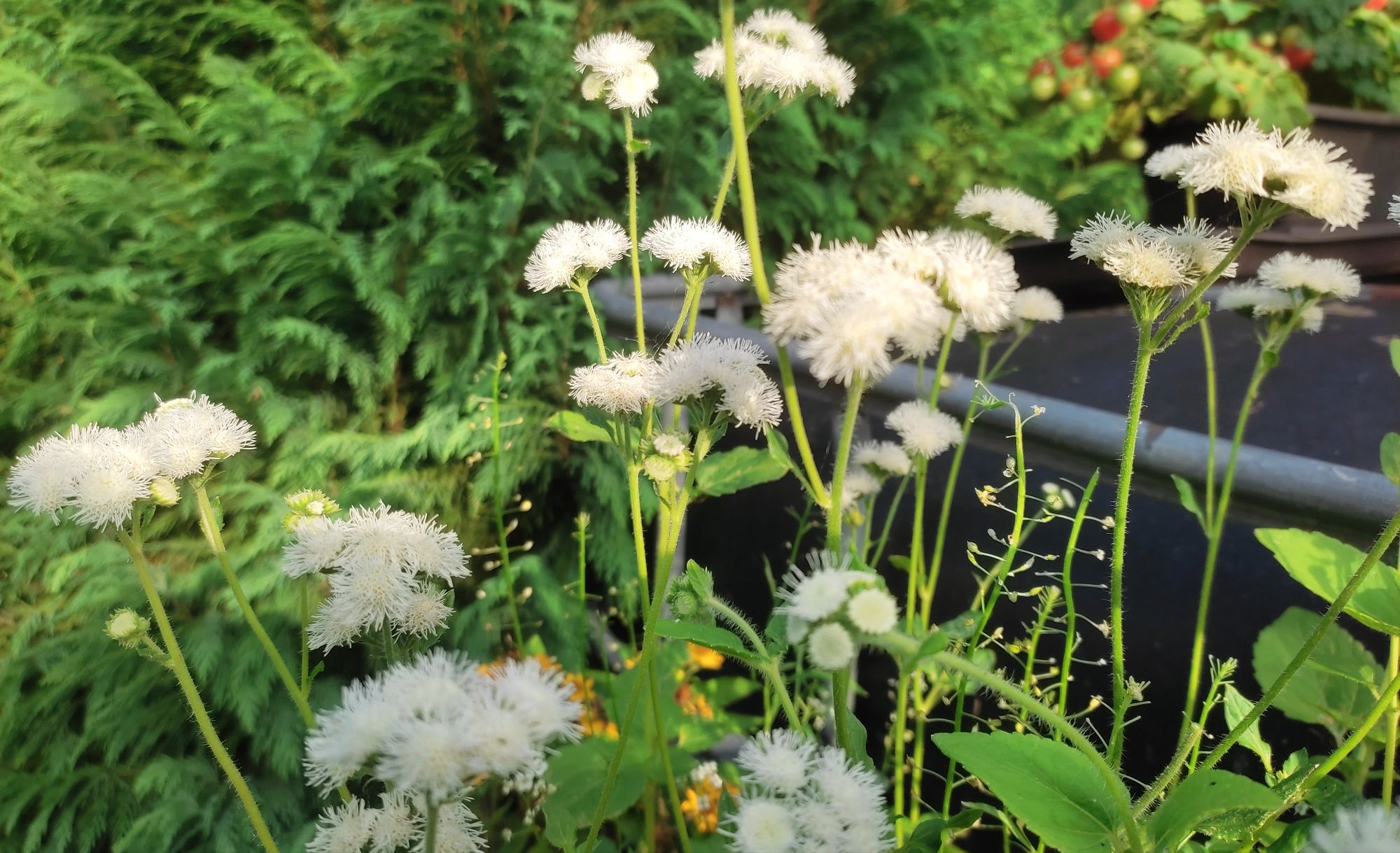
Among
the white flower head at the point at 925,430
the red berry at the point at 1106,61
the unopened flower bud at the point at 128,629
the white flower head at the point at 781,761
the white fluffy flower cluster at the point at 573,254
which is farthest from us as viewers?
the red berry at the point at 1106,61

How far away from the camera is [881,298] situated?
38 centimetres

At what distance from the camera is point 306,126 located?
1.34 metres

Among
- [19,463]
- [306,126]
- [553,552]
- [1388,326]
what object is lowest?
[553,552]

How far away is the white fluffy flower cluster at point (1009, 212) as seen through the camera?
0.67 m

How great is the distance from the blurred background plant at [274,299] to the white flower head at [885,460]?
20.1 inches

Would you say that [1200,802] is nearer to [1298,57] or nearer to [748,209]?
[748,209]

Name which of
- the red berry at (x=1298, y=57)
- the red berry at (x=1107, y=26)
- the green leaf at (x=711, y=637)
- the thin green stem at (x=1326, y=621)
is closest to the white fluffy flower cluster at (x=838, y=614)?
the green leaf at (x=711, y=637)

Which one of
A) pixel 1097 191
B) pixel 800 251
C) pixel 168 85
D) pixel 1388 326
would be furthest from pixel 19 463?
pixel 1388 326

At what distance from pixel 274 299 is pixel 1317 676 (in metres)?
1.52

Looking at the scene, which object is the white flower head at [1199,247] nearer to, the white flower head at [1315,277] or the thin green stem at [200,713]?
the white flower head at [1315,277]

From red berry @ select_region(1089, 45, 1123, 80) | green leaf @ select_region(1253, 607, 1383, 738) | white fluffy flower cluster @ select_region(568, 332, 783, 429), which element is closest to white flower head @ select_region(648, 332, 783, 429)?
white fluffy flower cluster @ select_region(568, 332, 783, 429)

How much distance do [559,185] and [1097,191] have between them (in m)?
1.29

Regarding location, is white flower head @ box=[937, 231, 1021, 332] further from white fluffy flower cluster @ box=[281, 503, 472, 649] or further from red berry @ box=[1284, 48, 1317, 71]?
red berry @ box=[1284, 48, 1317, 71]

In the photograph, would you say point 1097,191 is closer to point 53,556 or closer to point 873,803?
point 873,803
